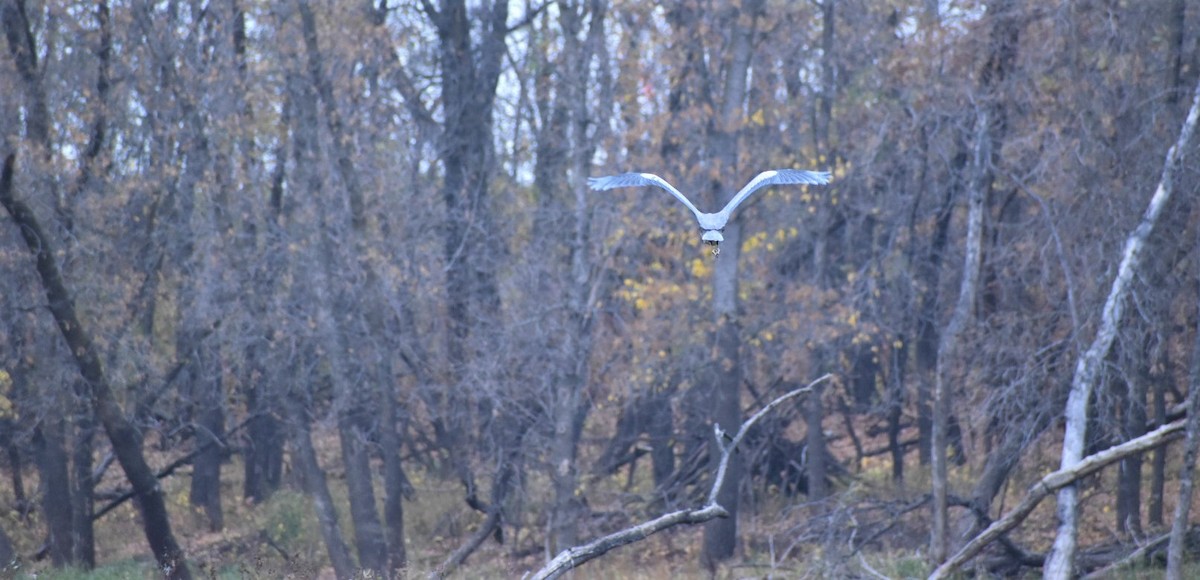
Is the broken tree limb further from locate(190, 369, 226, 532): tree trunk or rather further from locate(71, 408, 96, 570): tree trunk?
locate(190, 369, 226, 532): tree trunk

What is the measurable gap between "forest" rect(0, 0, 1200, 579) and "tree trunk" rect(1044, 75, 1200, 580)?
91 cm

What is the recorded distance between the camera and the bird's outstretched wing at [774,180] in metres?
10.2

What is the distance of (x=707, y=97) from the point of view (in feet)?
64.2

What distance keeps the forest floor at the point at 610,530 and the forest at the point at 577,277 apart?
10 centimetres

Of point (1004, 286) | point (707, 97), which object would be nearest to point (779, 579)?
point (1004, 286)

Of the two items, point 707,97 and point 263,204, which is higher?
point 707,97

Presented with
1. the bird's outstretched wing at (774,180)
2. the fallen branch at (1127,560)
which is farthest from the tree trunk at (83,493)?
the fallen branch at (1127,560)

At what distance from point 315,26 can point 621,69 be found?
14.4ft

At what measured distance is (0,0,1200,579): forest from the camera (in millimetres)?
15203

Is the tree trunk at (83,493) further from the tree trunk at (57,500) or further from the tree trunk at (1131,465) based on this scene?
the tree trunk at (1131,465)

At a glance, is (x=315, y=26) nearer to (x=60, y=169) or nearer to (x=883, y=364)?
(x=60, y=169)

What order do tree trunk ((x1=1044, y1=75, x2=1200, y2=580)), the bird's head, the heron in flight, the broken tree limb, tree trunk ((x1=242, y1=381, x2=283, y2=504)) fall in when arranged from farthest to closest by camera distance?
tree trunk ((x1=242, y1=381, x2=283, y2=504)), tree trunk ((x1=1044, y1=75, x2=1200, y2=580)), the broken tree limb, the bird's head, the heron in flight

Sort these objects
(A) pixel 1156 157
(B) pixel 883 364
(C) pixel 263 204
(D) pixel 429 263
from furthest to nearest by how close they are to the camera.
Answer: (B) pixel 883 364 → (D) pixel 429 263 → (C) pixel 263 204 → (A) pixel 1156 157

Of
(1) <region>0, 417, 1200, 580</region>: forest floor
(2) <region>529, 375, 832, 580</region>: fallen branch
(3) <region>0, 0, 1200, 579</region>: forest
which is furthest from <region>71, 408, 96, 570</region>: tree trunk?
(2) <region>529, 375, 832, 580</region>: fallen branch
